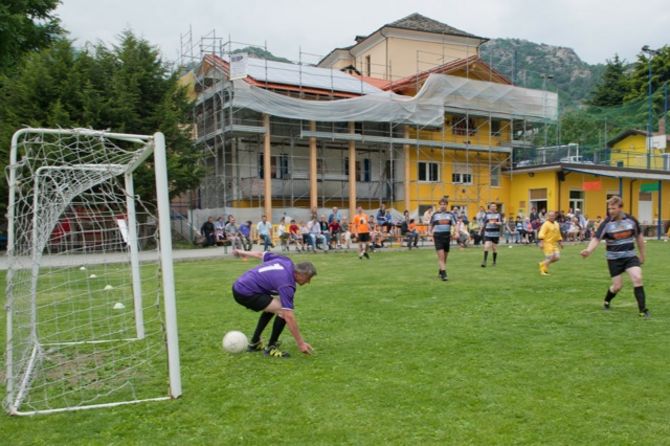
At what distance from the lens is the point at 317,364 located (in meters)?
5.45

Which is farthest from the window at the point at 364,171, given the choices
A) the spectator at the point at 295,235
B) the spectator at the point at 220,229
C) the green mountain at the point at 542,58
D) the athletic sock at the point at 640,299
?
the green mountain at the point at 542,58

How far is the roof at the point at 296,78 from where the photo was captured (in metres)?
27.6

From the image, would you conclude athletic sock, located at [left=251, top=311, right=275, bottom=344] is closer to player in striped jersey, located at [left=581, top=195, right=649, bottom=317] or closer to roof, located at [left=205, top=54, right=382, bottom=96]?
player in striped jersey, located at [left=581, top=195, right=649, bottom=317]

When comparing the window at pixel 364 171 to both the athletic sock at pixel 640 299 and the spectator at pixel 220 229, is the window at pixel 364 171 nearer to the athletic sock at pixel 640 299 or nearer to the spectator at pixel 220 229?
the spectator at pixel 220 229

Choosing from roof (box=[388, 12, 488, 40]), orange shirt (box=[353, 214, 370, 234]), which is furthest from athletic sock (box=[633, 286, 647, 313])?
roof (box=[388, 12, 488, 40])

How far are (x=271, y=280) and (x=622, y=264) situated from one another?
17.5 ft

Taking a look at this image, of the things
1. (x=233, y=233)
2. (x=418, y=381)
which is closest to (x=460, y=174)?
(x=233, y=233)

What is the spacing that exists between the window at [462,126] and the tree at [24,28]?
22.7 meters

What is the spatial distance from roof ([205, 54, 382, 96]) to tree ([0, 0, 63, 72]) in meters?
7.95

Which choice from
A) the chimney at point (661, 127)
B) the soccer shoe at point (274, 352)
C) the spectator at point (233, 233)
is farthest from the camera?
the chimney at point (661, 127)

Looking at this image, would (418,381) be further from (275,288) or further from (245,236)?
(245,236)

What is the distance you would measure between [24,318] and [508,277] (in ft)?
31.5

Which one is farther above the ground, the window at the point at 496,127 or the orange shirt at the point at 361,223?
the window at the point at 496,127

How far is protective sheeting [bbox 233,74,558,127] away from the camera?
26.0 metres
